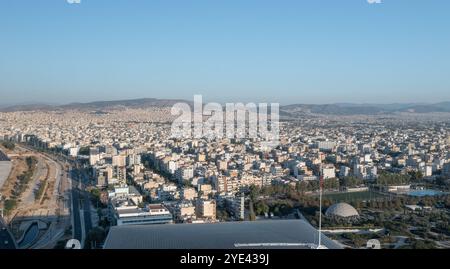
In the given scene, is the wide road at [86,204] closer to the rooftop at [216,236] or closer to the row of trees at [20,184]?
the row of trees at [20,184]

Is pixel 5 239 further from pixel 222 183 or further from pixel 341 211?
pixel 222 183

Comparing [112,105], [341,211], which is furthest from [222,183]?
[112,105]

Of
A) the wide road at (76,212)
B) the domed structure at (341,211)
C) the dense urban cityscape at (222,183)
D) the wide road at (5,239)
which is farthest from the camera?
the domed structure at (341,211)

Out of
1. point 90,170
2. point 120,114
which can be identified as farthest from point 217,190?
point 120,114

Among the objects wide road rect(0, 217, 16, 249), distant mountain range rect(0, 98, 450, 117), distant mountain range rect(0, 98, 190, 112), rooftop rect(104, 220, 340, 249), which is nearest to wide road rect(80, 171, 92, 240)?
wide road rect(0, 217, 16, 249)

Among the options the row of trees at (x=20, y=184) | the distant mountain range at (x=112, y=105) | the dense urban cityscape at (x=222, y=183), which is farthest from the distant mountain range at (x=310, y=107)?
the row of trees at (x=20, y=184)

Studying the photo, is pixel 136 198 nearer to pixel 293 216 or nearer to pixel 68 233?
pixel 68 233
